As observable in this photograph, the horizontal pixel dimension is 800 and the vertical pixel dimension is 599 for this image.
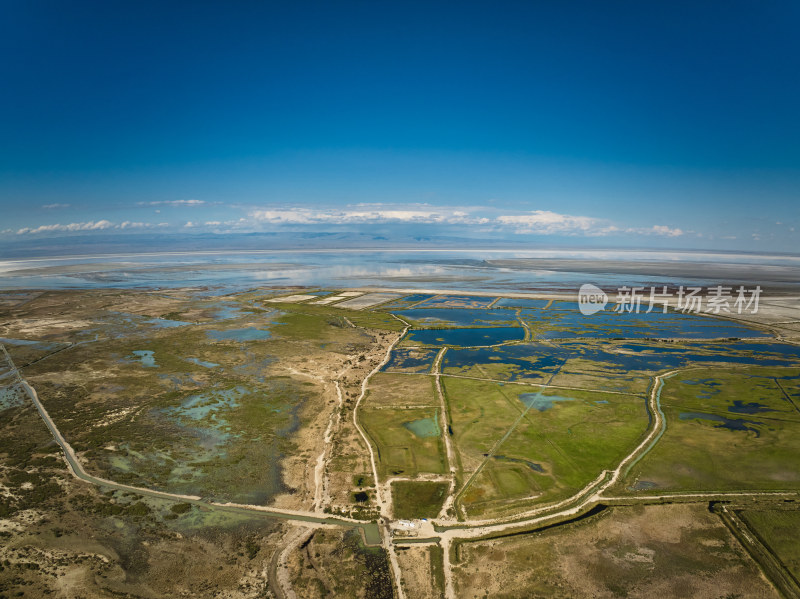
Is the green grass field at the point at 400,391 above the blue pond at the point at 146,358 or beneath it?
beneath

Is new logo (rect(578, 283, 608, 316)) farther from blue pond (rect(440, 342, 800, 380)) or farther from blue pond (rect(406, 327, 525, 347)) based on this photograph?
blue pond (rect(440, 342, 800, 380))

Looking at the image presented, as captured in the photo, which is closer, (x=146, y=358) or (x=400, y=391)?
(x=400, y=391)

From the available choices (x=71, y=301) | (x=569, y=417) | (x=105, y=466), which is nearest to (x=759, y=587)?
(x=569, y=417)

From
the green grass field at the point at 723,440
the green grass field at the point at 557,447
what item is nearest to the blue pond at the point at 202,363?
the green grass field at the point at 557,447

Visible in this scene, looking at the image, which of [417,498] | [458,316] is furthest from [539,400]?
[458,316]

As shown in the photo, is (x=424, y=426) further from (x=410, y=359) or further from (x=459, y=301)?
(x=459, y=301)

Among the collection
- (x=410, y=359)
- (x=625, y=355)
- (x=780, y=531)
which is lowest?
(x=410, y=359)

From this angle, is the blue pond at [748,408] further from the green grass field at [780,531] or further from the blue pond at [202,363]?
the blue pond at [202,363]

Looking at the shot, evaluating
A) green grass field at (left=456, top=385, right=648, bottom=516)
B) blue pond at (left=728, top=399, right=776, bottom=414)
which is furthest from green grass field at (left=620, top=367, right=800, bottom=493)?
green grass field at (left=456, top=385, right=648, bottom=516)
